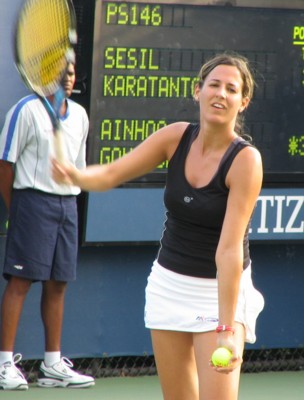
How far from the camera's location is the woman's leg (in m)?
4.44

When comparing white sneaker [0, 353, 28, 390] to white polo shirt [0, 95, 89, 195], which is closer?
white polo shirt [0, 95, 89, 195]

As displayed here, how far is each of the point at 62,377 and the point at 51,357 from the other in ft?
0.50

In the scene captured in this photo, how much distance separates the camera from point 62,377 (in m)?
7.11

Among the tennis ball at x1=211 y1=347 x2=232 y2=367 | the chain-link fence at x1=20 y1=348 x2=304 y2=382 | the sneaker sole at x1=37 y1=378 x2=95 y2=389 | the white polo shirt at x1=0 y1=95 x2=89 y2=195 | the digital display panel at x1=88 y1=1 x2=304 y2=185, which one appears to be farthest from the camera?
the chain-link fence at x1=20 y1=348 x2=304 y2=382

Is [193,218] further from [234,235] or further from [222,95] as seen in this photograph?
[222,95]

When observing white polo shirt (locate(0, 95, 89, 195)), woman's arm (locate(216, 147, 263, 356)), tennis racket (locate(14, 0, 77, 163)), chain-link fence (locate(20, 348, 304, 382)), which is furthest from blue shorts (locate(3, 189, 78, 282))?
woman's arm (locate(216, 147, 263, 356))

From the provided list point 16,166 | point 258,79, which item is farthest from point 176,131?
point 258,79

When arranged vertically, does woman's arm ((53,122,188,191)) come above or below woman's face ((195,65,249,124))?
below

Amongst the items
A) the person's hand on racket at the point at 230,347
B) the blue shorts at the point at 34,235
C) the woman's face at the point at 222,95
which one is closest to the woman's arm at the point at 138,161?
the woman's face at the point at 222,95

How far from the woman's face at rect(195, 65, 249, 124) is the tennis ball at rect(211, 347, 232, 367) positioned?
33.1 inches

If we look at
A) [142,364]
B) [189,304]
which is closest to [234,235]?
[189,304]

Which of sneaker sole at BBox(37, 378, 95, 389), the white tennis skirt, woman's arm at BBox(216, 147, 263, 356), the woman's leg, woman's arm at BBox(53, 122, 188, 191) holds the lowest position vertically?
sneaker sole at BBox(37, 378, 95, 389)

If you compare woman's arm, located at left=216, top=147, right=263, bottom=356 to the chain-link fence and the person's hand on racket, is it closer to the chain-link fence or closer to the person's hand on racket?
the person's hand on racket

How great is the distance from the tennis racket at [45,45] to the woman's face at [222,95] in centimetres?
57
